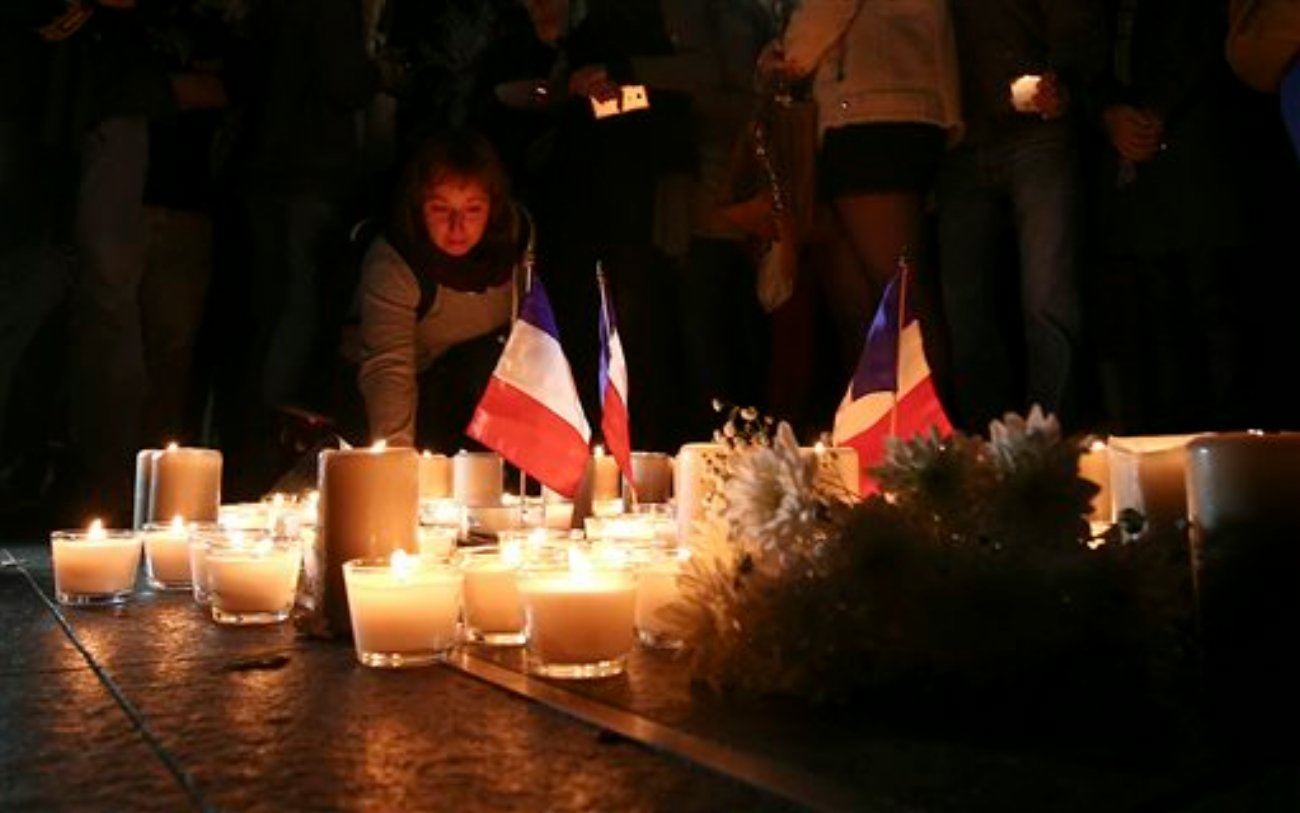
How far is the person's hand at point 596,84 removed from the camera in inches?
206

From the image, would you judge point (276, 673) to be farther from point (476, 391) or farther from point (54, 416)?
point (54, 416)

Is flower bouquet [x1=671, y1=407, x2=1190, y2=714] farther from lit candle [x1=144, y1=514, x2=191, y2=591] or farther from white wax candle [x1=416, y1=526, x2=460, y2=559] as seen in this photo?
lit candle [x1=144, y1=514, x2=191, y2=591]

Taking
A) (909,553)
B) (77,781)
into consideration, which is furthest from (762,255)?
(77,781)

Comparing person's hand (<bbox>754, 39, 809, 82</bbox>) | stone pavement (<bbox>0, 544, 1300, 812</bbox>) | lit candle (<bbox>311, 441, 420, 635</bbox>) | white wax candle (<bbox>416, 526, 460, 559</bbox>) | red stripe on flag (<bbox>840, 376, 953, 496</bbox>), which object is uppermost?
person's hand (<bbox>754, 39, 809, 82</bbox>)

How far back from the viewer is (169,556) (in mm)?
3029

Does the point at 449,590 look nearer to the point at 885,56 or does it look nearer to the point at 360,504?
the point at 360,504

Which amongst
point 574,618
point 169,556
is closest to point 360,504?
point 574,618

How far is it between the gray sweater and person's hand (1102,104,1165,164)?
9.03 ft

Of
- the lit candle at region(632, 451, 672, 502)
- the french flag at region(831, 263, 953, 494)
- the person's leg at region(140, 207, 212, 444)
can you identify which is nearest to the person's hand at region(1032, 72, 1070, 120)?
the lit candle at region(632, 451, 672, 502)

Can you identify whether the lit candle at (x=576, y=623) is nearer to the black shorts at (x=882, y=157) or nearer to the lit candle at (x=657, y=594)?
the lit candle at (x=657, y=594)

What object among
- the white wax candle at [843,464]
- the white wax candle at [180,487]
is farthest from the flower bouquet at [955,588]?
the white wax candle at [180,487]

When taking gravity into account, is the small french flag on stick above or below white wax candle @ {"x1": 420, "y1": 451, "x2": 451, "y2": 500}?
above

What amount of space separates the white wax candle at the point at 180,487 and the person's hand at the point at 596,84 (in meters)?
2.56

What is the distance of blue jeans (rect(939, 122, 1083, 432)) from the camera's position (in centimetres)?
442
